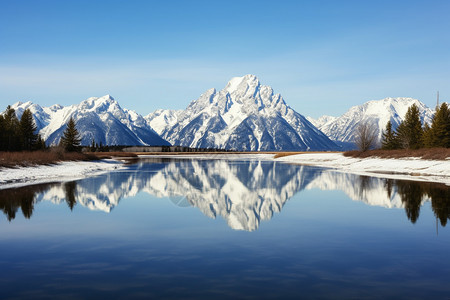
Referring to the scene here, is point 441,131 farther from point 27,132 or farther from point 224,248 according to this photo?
point 27,132

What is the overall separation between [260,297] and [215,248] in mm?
4749

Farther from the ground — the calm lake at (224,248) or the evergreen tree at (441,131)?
the evergreen tree at (441,131)

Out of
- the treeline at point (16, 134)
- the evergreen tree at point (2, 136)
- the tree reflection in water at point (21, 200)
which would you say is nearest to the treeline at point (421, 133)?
the tree reflection in water at point (21, 200)

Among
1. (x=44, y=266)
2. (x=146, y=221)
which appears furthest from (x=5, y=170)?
(x=44, y=266)

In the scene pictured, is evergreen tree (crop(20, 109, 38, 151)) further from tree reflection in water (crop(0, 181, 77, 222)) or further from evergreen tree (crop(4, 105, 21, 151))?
tree reflection in water (crop(0, 181, 77, 222))

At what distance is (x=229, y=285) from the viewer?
382 inches

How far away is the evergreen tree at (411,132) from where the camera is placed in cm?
10375

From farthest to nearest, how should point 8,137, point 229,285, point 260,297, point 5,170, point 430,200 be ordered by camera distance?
1. point 8,137
2. point 5,170
3. point 430,200
4. point 229,285
5. point 260,297

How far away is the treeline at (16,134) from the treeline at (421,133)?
99381mm

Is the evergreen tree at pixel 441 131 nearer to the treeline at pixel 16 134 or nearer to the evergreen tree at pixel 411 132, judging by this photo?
the evergreen tree at pixel 411 132

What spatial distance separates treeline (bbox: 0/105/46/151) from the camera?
98.6 m

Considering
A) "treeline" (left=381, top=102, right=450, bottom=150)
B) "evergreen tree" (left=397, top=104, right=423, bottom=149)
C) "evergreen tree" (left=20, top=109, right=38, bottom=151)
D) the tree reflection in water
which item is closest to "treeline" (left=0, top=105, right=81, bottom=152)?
"evergreen tree" (left=20, top=109, right=38, bottom=151)

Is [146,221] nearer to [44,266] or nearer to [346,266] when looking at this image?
[44,266]

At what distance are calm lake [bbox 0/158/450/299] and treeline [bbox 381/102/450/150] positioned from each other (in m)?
69.7
